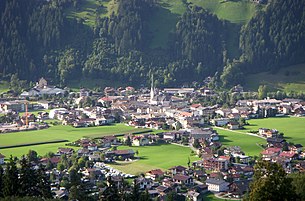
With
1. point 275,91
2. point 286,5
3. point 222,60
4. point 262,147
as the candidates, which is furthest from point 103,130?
point 286,5

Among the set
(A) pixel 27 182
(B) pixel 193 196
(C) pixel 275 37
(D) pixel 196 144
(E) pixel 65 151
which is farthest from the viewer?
(C) pixel 275 37

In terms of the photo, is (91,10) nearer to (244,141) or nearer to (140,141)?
(140,141)

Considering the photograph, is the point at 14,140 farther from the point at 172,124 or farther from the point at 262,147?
the point at 262,147

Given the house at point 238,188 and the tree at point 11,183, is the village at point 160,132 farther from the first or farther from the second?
the tree at point 11,183

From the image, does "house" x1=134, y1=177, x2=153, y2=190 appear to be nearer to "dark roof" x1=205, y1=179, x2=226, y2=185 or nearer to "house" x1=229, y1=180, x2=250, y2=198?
"dark roof" x1=205, y1=179, x2=226, y2=185

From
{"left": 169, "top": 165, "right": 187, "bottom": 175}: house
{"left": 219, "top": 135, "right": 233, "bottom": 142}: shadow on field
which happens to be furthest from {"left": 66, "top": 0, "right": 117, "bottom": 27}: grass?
{"left": 169, "top": 165, "right": 187, "bottom": 175}: house

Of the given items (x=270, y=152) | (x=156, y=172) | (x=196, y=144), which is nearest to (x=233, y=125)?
(x=196, y=144)

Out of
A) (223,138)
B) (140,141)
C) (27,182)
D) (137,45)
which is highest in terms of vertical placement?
(137,45)
